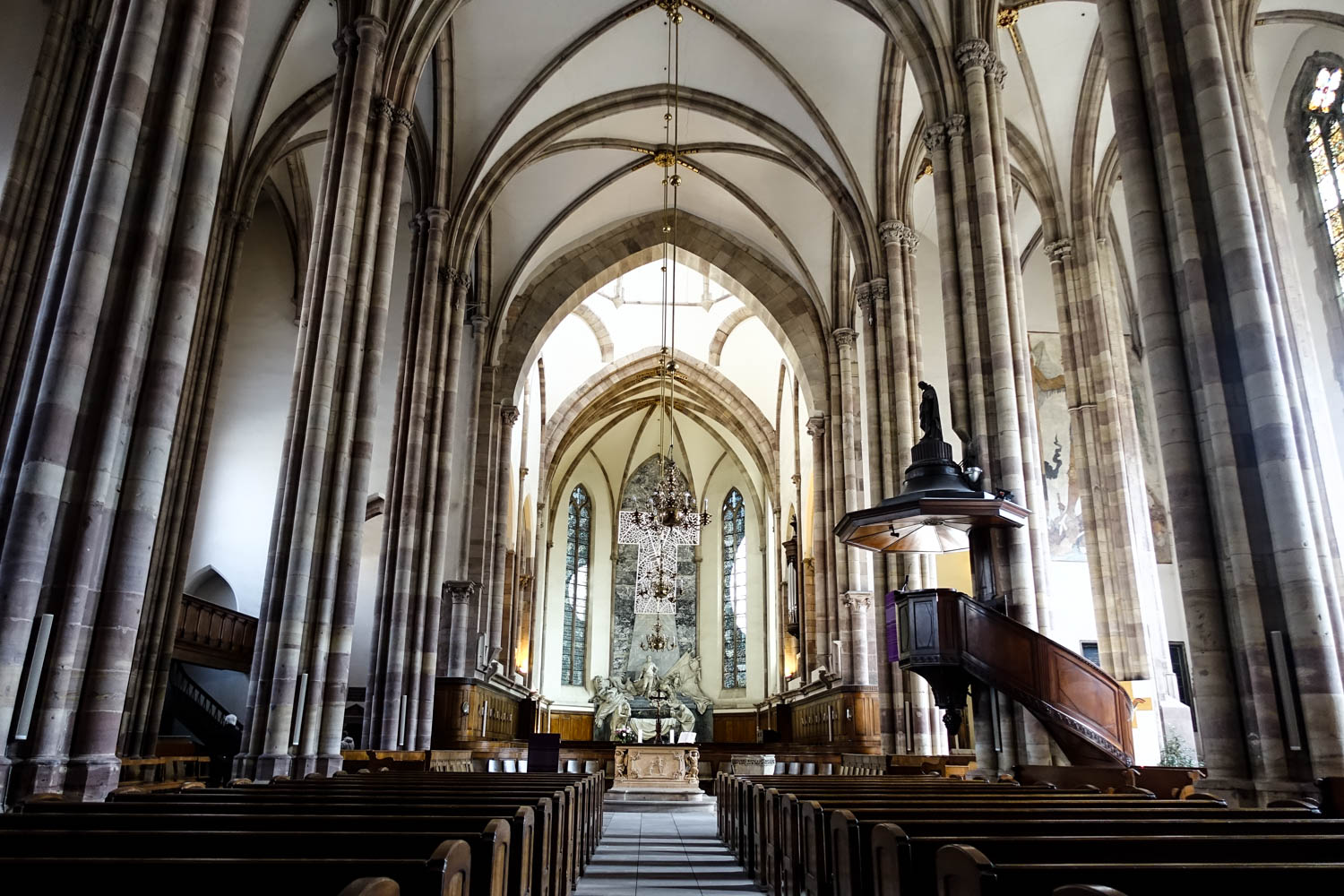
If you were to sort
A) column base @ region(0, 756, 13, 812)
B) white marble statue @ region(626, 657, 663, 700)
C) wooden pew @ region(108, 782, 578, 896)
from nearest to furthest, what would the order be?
wooden pew @ region(108, 782, 578, 896) → column base @ region(0, 756, 13, 812) → white marble statue @ region(626, 657, 663, 700)

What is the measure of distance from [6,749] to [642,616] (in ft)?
103

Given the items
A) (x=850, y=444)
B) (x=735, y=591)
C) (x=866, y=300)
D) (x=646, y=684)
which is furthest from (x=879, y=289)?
(x=646, y=684)

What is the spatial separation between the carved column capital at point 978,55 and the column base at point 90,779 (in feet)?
40.1

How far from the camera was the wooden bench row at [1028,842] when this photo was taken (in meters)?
2.29

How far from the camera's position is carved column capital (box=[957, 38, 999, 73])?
1232cm

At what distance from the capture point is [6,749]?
5.36 m

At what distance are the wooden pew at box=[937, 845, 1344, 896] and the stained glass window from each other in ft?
46.6

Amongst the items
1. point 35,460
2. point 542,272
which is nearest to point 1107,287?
point 542,272

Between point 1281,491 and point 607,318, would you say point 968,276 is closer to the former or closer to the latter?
A: point 1281,491

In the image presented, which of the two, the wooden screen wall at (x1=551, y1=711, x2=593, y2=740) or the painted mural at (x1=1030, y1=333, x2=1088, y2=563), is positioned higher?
the painted mural at (x1=1030, y1=333, x2=1088, y2=563)

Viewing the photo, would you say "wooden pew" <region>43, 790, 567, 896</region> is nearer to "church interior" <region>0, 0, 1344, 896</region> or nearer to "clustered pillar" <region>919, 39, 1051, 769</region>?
"church interior" <region>0, 0, 1344, 896</region>

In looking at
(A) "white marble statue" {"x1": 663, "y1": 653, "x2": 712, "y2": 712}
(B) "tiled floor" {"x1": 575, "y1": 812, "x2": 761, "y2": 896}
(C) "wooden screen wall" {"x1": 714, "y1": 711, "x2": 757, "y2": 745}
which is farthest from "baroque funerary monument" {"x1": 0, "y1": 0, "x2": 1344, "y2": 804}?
(A) "white marble statue" {"x1": 663, "y1": 653, "x2": 712, "y2": 712}

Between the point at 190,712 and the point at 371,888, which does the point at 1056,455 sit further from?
the point at 371,888

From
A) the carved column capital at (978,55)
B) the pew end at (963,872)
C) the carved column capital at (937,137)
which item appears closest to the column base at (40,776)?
the pew end at (963,872)
